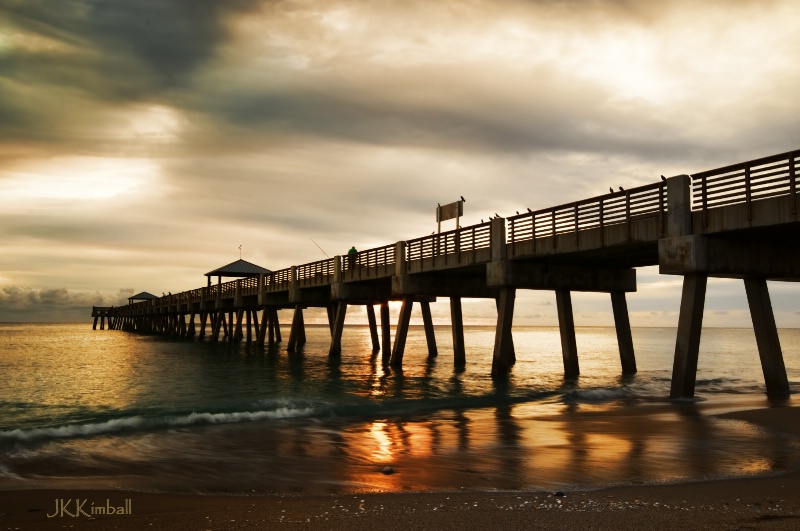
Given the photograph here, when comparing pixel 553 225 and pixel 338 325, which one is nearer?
pixel 553 225

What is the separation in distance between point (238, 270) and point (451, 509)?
195 feet

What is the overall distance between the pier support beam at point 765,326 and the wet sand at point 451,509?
34.9ft

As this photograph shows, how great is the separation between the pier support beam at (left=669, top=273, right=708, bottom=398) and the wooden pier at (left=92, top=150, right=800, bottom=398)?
0.03m

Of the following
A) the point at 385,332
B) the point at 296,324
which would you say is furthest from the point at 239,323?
the point at 385,332

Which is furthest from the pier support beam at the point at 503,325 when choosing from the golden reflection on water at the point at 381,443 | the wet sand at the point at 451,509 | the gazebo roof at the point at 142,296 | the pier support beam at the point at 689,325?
the gazebo roof at the point at 142,296

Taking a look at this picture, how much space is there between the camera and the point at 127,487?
805cm

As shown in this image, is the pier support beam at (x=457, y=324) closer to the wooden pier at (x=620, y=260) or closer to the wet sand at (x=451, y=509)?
the wooden pier at (x=620, y=260)

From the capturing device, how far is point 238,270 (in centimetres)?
6350

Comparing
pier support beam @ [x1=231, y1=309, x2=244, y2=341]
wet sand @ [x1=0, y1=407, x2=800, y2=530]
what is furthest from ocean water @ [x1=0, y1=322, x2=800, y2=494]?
pier support beam @ [x1=231, y1=309, x2=244, y2=341]

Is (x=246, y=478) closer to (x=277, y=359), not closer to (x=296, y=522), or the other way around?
(x=296, y=522)

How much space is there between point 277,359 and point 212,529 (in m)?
35.5

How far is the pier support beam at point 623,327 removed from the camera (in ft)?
83.4

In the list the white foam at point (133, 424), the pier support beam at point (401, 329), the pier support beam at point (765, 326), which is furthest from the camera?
the pier support beam at point (401, 329)

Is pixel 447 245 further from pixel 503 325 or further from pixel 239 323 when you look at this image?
pixel 239 323
